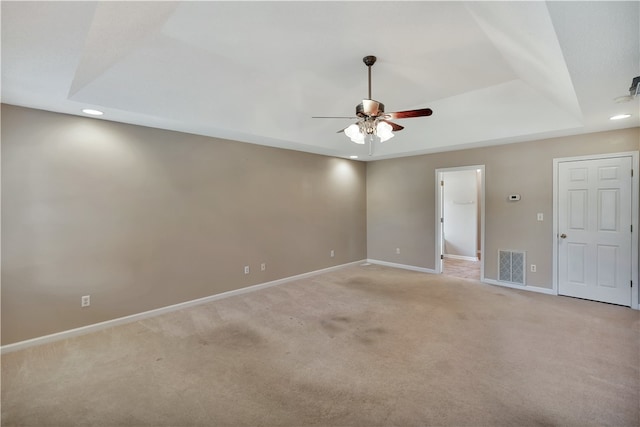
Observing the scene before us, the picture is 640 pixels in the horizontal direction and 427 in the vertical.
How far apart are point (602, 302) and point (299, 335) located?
14.0 ft

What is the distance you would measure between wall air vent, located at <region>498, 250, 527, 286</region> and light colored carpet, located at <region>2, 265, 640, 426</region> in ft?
2.65

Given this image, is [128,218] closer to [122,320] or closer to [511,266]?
[122,320]

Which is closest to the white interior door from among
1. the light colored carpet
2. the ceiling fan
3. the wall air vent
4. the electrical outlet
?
the light colored carpet

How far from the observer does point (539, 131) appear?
13.6 feet

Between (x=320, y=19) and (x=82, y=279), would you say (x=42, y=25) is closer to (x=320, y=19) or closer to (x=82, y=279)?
(x=320, y=19)

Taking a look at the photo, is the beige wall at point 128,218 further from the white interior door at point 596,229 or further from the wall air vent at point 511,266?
the white interior door at point 596,229

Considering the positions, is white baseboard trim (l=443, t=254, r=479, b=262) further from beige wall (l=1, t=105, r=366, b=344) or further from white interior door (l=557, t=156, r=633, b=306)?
beige wall (l=1, t=105, r=366, b=344)

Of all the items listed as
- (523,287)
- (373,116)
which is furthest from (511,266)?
(373,116)

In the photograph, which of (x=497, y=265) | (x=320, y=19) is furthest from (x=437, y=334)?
(x=320, y=19)

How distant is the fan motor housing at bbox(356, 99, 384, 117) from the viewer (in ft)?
8.44

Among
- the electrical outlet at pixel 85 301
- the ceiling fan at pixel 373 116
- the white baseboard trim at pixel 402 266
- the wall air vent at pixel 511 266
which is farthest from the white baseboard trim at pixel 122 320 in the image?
the wall air vent at pixel 511 266

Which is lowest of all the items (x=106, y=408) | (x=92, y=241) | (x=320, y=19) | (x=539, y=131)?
(x=106, y=408)

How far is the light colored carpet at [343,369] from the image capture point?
2020mm

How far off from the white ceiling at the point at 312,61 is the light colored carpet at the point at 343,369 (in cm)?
237
